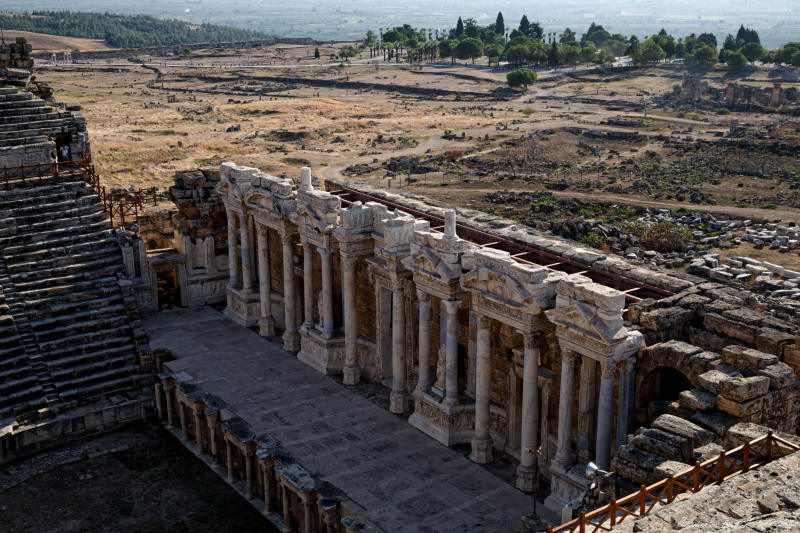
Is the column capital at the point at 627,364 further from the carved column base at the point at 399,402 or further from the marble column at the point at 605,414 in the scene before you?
the carved column base at the point at 399,402

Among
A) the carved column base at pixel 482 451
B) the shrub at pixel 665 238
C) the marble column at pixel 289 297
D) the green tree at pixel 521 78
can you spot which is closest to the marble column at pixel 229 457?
the marble column at pixel 289 297

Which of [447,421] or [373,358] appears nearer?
[447,421]

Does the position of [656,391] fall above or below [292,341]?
above

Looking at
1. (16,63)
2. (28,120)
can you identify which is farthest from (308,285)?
(16,63)

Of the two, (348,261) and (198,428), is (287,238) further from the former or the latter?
(198,428)

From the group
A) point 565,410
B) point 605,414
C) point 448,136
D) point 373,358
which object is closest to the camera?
point 605,414

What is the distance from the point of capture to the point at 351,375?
96.9ft

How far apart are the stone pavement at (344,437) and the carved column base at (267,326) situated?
55 cm

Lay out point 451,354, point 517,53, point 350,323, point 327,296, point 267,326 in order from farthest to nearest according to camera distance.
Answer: point 517,53, point 267,326, point 327,296, point 350,323, point 451,354

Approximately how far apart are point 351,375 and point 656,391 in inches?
432

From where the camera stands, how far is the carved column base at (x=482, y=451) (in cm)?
2438

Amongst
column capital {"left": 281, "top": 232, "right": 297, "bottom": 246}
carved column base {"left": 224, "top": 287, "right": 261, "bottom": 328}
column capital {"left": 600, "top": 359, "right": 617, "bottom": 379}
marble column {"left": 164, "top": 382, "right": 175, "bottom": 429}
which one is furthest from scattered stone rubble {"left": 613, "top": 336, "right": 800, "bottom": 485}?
carved column base {"left": 224, "top": 287, "right": 261, "bottom": 328}

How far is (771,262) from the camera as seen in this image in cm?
5044

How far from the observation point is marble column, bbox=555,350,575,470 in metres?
21.3
